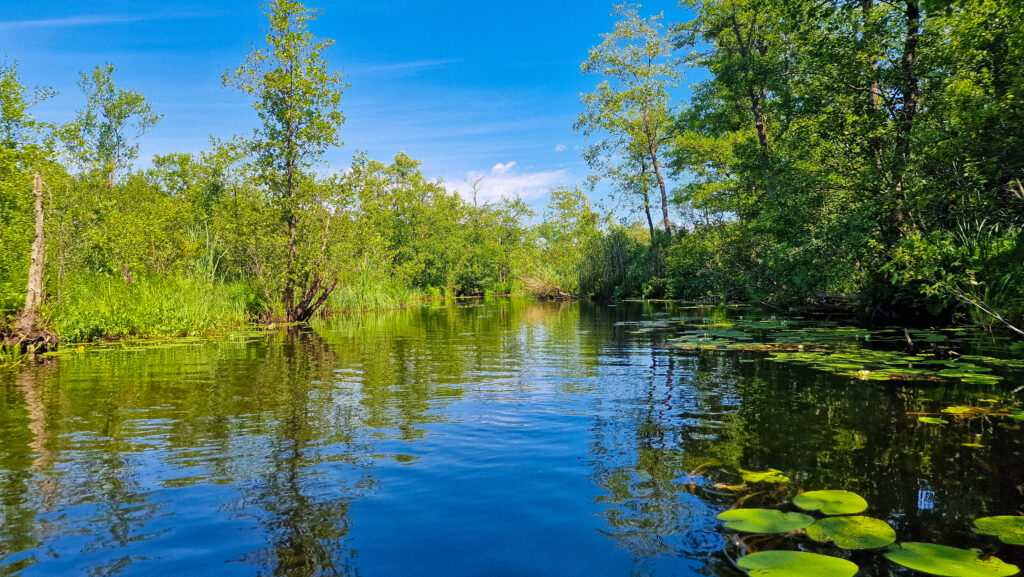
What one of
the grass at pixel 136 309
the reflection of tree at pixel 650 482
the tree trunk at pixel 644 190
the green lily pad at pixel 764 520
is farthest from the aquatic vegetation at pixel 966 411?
the tree trunk at pixel 644 190

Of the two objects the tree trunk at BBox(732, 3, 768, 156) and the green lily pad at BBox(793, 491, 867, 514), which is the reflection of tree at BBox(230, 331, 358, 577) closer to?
the green lily pad at BBox(793, 491, 867, 514)

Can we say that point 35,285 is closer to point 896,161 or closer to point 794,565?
point 794,565

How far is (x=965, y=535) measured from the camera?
290 centimetres

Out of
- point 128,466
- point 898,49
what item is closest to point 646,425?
point 128,466

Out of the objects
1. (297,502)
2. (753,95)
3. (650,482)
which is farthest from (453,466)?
(753,95)

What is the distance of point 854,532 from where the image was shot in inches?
110

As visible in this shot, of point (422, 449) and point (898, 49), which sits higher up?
point (898, 49)

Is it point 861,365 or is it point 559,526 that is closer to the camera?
point 559,526

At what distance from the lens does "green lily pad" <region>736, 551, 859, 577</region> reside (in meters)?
2.36

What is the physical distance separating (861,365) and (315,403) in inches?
316

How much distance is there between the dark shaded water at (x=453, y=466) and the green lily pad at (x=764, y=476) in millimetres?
115

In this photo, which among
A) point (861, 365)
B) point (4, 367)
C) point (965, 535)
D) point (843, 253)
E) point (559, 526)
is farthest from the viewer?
point (843, 253)

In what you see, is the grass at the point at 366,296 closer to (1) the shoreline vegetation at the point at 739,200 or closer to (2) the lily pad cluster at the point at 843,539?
(1) the shoreline vegetation at the point at 739,200

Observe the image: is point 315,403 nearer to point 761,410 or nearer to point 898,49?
point 761,410
